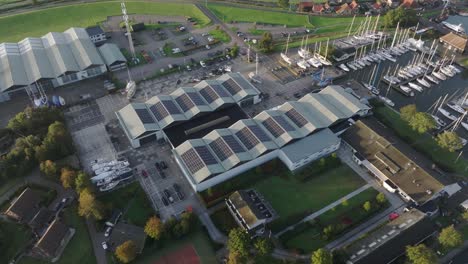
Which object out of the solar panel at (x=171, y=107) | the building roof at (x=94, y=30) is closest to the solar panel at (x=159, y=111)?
the solar panel at (x=171, y=107)

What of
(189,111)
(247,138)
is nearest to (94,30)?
(189,111)

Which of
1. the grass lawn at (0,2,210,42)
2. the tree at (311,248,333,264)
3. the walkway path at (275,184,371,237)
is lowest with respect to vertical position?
the walkway path at (275,184,371,237)

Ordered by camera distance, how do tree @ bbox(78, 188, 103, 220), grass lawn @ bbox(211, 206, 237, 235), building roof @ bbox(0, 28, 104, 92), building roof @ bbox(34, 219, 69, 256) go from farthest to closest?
1. building roof @ bbox(0, 28, 104, 92)
2. grass lawn @ bbox(211, 206, 237, 235)
3. tree @ bbox(78, 188, 103, 220)
4. building roof @ bbox(34, 219, 69, 256)

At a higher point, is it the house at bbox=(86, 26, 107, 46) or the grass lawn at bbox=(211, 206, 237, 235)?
the house at bbox=(86, 26, 107, 46)

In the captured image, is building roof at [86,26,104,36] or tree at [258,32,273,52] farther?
building roof at [86,26,104,36]

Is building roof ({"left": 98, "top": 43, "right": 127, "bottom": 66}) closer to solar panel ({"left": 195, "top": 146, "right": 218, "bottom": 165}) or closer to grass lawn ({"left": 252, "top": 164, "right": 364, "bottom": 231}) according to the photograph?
solar panel ({"left": 195, "top": 146, "right": 218, "bottom": 165})

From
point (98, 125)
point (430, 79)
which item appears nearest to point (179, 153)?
point (98, 125)

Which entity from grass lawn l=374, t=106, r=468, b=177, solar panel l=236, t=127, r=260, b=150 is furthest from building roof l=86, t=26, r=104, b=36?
grass lawn l=374, t=106, r=468, b=177
